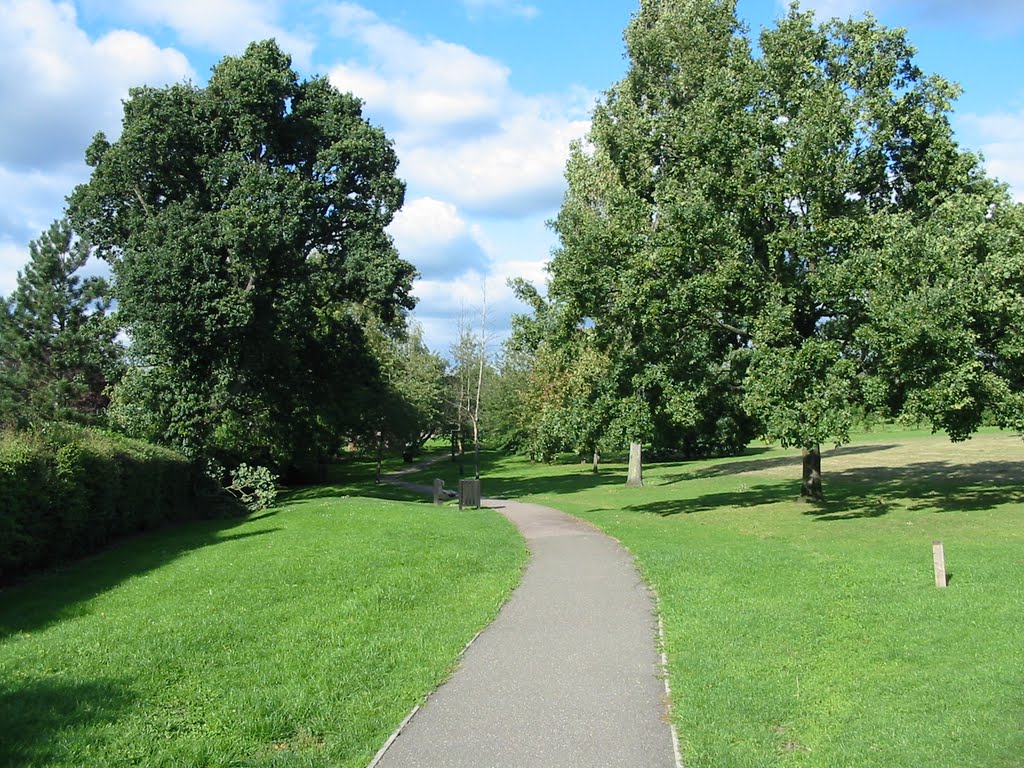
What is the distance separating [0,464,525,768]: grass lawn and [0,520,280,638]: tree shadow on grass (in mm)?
63

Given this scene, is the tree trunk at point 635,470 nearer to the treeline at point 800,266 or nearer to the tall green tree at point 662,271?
the tall green tree at point 662,271

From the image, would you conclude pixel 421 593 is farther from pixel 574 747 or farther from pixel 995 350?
pixel 995 350

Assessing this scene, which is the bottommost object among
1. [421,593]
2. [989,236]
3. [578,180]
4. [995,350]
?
[421,593]

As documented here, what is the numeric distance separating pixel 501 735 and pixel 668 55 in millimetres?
28087

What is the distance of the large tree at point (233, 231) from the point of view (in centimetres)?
2492

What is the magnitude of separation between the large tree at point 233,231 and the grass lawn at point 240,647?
1098 cm

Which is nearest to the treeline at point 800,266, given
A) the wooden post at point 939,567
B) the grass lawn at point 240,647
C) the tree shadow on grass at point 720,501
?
the tree shadow on grass at point 720,501

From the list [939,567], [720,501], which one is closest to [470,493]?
[720,501]

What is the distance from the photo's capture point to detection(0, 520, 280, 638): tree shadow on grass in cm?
1050

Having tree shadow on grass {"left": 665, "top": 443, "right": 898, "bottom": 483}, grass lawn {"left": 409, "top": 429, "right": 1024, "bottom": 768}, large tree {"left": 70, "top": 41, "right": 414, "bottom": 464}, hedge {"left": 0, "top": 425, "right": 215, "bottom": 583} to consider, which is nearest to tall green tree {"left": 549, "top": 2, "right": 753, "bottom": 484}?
grass lawn {"left": 409, "top": 429, "right": 1024, "bottom": 768}

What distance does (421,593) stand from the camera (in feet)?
36.0

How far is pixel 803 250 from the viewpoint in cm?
1925

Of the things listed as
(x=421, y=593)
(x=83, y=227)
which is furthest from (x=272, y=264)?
(x=421, y=593)

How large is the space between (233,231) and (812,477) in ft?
62.9
